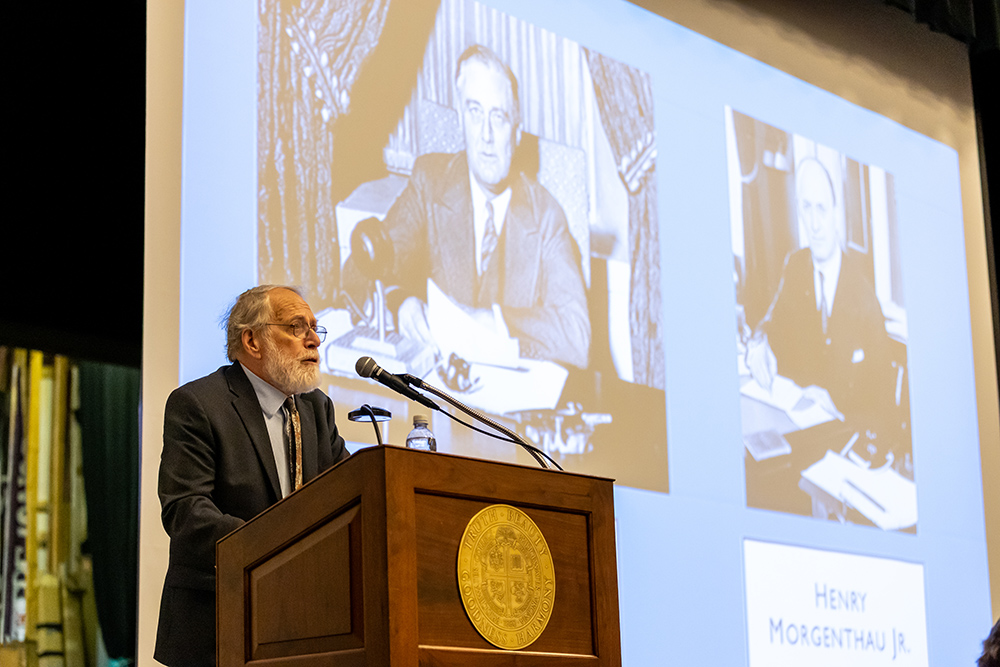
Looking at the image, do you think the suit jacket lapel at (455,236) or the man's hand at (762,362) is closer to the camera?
the suit jacket lapel at (455,236)

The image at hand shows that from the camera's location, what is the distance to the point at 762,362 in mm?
4434

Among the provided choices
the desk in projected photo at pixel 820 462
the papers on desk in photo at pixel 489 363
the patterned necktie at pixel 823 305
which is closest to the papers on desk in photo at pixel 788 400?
the desk in projected photo at pixel 820 462

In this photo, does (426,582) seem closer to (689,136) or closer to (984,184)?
(689,136)

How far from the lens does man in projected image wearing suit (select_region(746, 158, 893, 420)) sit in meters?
4.54

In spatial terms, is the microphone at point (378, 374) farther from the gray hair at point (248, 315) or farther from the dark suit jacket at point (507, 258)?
the dark suit jacket at point (507, 258)

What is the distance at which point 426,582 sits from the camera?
1.75 m

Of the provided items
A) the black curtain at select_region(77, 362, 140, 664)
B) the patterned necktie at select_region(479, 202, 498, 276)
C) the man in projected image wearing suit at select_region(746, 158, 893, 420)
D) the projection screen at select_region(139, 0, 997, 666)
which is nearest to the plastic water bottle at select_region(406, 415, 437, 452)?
the projection screen at select_region(139, 0, 997, 666)

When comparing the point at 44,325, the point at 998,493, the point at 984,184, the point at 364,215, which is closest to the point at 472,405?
the point at 364,215

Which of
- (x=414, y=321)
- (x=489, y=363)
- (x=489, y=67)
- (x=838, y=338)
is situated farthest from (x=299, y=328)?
(x=838, y=338)

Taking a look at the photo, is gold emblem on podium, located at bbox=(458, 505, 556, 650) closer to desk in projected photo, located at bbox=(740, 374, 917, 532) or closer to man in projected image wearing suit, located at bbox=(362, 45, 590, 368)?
man in projected image wearing suit, located at bbox=(362, 45, 590, 368)

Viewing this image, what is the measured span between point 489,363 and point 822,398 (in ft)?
5.47

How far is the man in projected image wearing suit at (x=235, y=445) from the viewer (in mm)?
2201

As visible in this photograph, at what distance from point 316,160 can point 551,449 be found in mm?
1105

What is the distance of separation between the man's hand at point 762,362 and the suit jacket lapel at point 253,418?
2.39 metres
